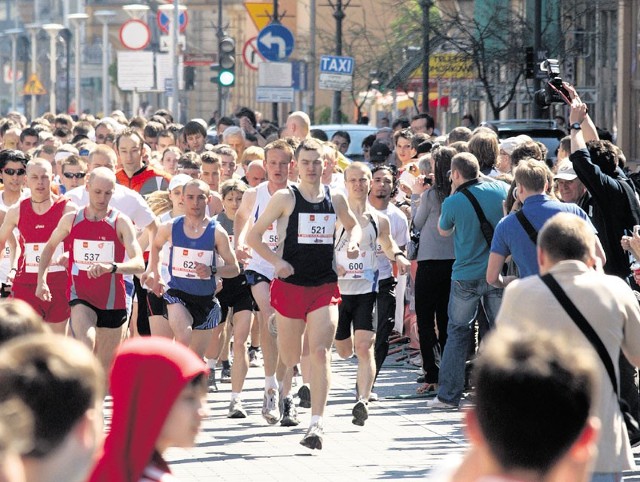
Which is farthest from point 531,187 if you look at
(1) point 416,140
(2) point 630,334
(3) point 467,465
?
(1) point 416,140

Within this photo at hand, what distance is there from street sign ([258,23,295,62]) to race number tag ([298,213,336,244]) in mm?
19834

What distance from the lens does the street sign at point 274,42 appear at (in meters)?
30.5

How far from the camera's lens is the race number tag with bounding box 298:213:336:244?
1083 cm

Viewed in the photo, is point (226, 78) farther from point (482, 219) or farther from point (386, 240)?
point (482, 219)

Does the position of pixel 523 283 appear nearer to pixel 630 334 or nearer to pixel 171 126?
pixel 630 334

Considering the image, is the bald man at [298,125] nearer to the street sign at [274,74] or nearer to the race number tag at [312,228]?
the race number tag at [312,228]

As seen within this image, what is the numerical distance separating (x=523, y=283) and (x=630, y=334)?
0.44 metres

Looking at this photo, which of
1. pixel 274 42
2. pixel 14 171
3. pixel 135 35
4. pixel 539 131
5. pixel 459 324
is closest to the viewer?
pixel 459 324

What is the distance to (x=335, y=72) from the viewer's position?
34.3 m

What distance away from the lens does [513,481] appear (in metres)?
3.14

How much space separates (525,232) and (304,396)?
12.2 ft

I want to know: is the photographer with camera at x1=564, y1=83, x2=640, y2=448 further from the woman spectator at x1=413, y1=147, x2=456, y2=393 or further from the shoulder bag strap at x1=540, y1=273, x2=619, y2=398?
the shoulder bag strap at x1=540, y1=273, x2=619, y2=398

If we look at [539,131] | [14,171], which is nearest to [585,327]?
[14,171]

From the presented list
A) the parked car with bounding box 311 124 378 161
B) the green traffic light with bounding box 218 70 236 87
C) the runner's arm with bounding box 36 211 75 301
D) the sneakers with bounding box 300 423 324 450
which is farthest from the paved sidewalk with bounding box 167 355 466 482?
the green traffic light with bounding box 218 70 236 87
